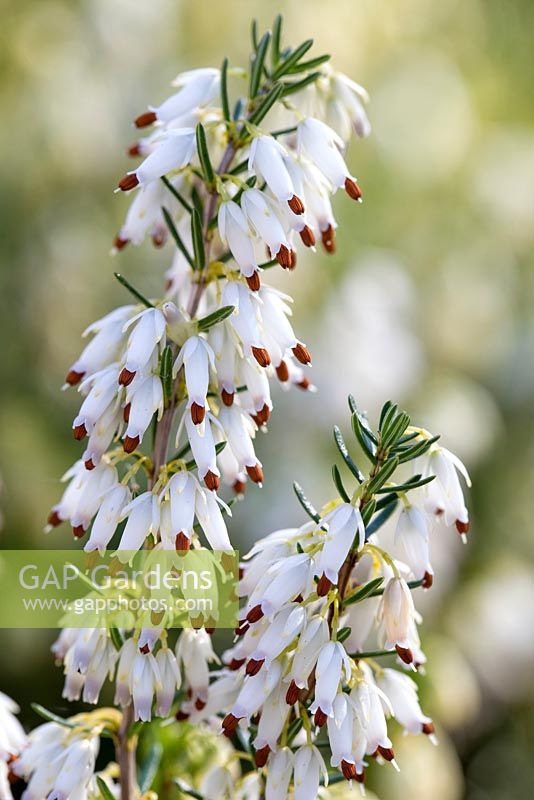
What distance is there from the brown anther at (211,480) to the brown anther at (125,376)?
0.36 ft

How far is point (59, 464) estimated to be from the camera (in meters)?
3.27

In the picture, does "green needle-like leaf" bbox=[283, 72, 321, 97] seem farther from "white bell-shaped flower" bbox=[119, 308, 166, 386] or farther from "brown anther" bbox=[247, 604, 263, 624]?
"brown anther" bbox=[247, 604, 263, 624]

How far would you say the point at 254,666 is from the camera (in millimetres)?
970

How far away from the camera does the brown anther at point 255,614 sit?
38.8 inches

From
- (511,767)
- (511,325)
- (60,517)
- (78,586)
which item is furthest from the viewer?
(511,325)

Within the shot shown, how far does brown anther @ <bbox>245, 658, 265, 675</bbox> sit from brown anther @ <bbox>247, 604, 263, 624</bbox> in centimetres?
3

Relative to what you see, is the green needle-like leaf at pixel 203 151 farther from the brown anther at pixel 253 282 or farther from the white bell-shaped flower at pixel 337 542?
the white bell-shaped flower at pixel 337 542

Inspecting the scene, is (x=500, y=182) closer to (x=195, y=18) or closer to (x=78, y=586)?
(x=195, y=18)

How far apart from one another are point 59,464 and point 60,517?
2138mm

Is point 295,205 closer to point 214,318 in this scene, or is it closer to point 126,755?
point 214,318

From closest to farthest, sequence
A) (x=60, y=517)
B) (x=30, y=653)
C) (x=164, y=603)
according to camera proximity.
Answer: (x=164, y=603)
(x=60, y=517)
(x=30, y=653)

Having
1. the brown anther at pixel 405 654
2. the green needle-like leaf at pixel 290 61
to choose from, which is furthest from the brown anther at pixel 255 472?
the green needle-like leaf at pixel 290 61

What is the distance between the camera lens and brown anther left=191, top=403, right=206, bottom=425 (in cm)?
97

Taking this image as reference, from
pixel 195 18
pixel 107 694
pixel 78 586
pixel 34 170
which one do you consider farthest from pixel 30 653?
pixel 195 18
